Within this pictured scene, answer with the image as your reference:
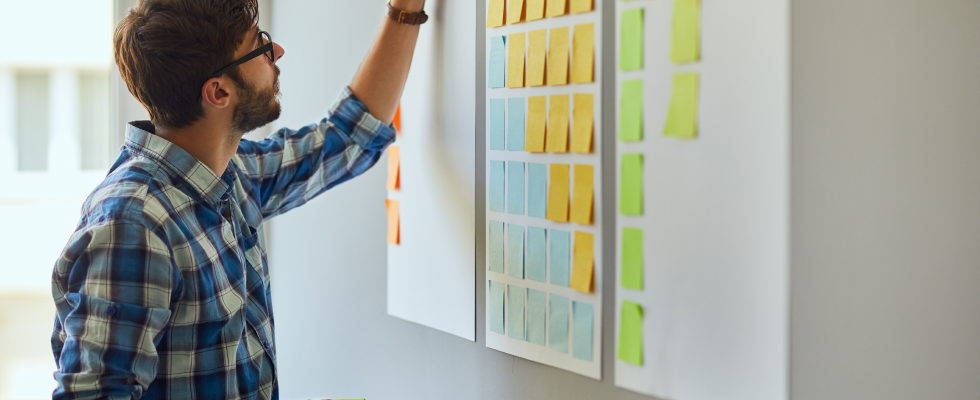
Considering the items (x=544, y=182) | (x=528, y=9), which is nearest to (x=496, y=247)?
(x=544, y=182)

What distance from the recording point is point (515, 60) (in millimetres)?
1013

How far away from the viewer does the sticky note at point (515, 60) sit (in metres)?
1.00

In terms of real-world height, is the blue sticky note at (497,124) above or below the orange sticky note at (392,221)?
above

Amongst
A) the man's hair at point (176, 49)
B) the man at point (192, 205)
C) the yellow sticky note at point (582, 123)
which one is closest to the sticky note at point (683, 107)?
the yellow sticky note at point (582, 123)

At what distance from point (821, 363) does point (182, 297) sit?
0.84 meters

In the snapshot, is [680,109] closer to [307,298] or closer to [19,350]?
[307,298]

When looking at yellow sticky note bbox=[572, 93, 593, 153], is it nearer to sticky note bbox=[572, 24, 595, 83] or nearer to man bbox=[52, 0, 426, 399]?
sticky note bbox=[572, 24, 595, 83]

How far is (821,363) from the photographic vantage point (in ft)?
2.40

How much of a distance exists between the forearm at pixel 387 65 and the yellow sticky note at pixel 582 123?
387 millimetres

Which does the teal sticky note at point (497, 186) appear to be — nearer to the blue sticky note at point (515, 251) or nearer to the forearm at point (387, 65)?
the blue sticky note at point (515, 251)

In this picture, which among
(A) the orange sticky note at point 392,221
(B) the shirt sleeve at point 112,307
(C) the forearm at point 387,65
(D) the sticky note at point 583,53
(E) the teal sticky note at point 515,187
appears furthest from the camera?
(A) the orange sticky note at point 392,221

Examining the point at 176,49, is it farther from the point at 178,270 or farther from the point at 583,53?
the point at 583,53

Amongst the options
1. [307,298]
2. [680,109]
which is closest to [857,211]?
[680,109]

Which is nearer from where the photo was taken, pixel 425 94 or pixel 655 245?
pixel 655 245
